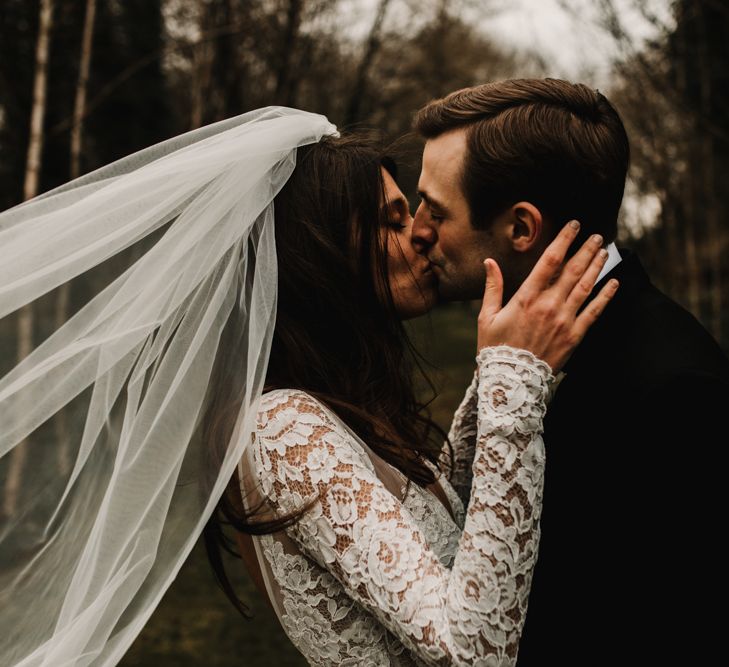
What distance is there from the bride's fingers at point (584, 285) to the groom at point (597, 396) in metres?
0.22

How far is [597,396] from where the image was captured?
6.90 ft

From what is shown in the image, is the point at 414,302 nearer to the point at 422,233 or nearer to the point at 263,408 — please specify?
the point at 422,233

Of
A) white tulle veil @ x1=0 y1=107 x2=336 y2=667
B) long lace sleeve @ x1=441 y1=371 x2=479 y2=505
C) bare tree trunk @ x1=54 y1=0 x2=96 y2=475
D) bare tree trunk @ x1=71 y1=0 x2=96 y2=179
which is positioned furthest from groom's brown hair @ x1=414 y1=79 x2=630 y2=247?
bare tree trunk @ x1=71 y1=0 x2=96 y2=179

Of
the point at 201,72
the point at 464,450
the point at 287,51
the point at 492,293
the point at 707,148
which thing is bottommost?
the point at 464,450

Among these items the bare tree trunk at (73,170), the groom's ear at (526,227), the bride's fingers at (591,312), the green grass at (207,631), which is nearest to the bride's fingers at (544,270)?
the bride's fingers at (591,312)

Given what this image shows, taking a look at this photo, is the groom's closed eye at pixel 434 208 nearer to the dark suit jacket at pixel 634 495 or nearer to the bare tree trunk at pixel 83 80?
the dark suit jacket at pixel 634 495

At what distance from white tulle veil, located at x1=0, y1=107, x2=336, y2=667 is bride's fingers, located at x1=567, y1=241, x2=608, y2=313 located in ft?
2.69

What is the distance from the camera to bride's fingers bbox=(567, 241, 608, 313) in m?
1.98

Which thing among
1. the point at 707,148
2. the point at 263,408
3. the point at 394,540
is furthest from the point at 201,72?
the point at 394,540

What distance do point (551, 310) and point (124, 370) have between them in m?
1.13

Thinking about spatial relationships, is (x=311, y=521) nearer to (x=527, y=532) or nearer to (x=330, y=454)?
(x=330, y=454)

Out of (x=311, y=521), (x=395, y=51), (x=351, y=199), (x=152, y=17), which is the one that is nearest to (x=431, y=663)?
(x=311, y=521)

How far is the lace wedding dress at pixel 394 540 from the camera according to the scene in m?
1.79

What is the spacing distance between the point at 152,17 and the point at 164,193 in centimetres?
929
